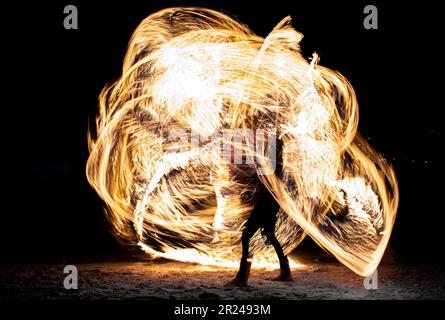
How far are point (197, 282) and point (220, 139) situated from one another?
231 cm

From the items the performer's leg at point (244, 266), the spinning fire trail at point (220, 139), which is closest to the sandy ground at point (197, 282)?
the performer's leg at point (244, 266)

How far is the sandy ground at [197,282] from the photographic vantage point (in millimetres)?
6035

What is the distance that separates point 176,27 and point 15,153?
1599cm

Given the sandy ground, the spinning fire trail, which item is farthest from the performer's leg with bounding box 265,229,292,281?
the spinning fire trail

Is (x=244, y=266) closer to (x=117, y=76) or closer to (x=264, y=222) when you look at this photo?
(x=264, y=222)

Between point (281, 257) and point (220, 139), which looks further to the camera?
point (220, 139)

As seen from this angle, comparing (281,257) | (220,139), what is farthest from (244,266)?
(220,139)

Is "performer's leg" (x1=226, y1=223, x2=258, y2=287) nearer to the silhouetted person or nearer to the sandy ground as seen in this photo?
the silhouetted person

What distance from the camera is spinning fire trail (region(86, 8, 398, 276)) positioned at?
7.95m

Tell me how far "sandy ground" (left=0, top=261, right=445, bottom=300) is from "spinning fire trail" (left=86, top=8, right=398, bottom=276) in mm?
512

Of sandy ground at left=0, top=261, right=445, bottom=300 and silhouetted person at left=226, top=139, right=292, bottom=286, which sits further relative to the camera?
silhouetted person at left=226, top=139, right=292, bottom=286

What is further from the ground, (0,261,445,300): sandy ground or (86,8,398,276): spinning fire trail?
(86,8,398,276): spinning fire trail

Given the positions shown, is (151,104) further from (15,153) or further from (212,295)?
(15,153)

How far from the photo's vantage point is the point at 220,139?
8.29 meters
